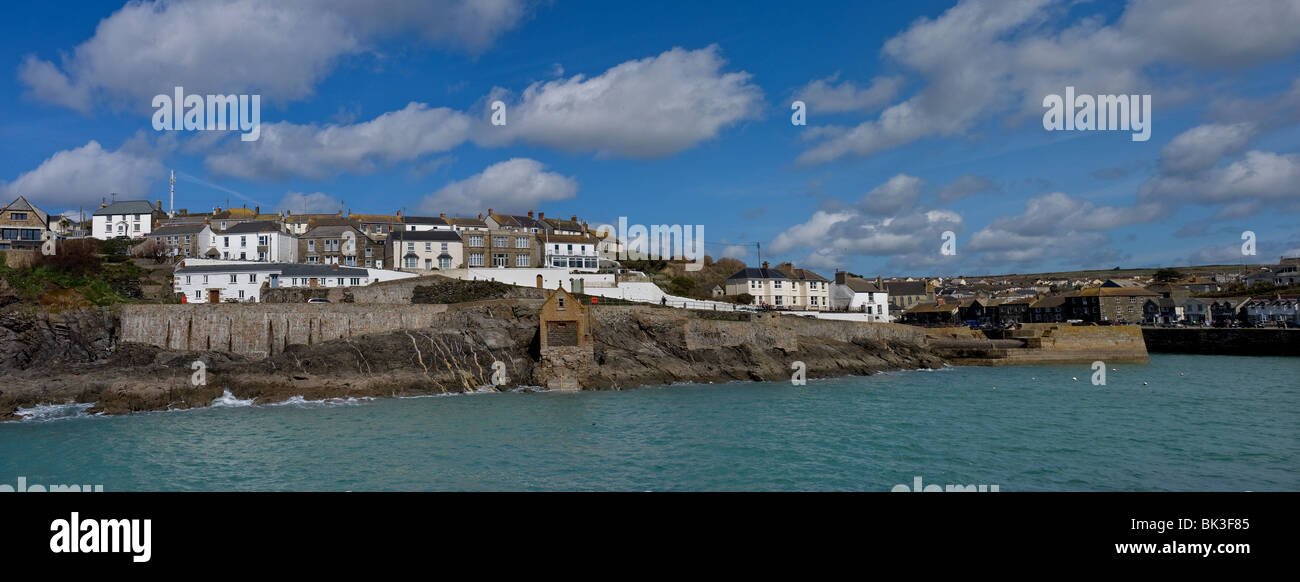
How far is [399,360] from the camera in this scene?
3406 cm

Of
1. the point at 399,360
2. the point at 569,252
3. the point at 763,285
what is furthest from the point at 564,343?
the point at 763,285

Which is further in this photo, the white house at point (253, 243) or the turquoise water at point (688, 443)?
the white house at point (253, 243)

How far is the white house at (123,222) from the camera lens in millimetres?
65750

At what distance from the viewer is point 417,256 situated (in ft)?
186

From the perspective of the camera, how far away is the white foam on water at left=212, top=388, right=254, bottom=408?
29.0 m

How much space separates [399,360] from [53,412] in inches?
501

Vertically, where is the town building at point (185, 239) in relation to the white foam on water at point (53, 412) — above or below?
above

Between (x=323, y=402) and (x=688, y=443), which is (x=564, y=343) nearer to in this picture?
(x=323, y=402)

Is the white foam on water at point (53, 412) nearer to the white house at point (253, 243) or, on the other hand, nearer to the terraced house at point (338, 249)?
the white house at point (253, 243)

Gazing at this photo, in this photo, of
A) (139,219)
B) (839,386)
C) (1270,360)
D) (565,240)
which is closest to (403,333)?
(839,386)

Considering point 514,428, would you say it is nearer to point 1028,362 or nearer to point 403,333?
point 403,333

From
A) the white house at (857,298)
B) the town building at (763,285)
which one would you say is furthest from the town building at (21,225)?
the white house at (857,298)

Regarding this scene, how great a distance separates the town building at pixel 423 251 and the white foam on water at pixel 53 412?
28624 mm
